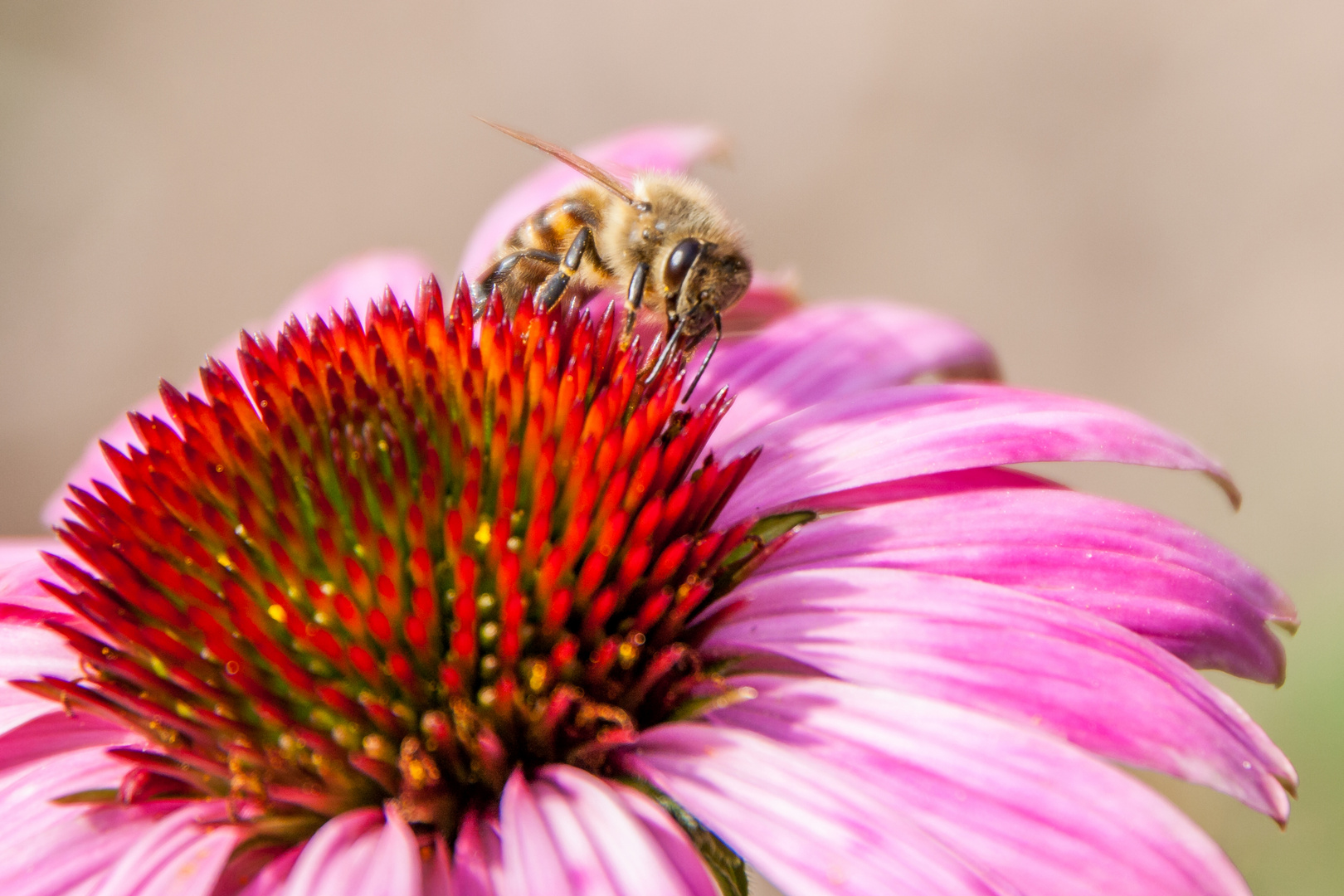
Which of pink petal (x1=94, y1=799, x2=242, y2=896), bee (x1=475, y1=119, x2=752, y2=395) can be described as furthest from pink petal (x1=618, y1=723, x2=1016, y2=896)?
bee (x1=475, y1=119, x2=752, y2=395)

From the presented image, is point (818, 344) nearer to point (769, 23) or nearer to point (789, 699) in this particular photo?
point (789, 699)

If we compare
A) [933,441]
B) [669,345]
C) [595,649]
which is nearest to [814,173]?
[669,345]

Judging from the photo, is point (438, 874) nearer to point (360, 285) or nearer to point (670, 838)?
point (670, 838)

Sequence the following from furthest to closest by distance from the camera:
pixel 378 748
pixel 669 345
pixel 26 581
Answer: pixel 26 581, pixel 669 345, pixel 378 748

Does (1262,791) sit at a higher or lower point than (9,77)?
lower

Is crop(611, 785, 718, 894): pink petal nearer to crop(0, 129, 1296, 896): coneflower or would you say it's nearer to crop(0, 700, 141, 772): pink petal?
crop(0, 129, 1296, 896): coneflower

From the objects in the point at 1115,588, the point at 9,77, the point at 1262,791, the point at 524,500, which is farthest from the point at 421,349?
the point at 9,77

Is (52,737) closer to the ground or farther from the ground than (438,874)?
farther from the ground
